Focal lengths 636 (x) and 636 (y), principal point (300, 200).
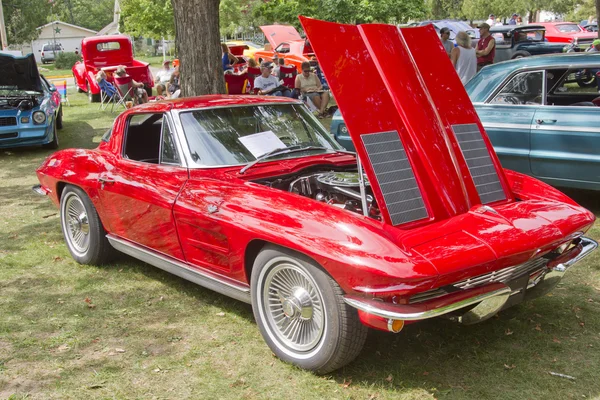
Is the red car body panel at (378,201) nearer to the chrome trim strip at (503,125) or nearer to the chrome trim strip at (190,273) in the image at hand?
the chrome trim strip at (190,273)

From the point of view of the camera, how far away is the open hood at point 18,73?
11836mm

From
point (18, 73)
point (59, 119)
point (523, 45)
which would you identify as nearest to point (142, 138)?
point (18, 73)

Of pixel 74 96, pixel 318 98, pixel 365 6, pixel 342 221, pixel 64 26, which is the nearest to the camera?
pixel 342 221

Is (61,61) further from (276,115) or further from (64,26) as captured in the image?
(276,115)

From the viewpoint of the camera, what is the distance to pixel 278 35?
901 inches

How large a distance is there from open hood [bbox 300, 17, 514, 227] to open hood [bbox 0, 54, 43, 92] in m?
9.68

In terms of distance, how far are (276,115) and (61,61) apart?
1838 inches

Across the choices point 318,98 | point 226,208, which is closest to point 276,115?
point 226,208

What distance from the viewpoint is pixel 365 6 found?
105 feet

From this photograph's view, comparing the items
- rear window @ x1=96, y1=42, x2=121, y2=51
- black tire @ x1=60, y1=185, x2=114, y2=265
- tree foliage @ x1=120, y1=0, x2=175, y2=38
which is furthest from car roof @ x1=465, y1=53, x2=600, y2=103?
tree foliage @ x1=120, y1=0, x2=175, y2=38

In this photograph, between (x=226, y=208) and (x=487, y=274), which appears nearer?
(x=487, y=274)

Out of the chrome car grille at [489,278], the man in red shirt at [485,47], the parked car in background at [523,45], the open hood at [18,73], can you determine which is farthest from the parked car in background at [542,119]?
the parked car in background at [523,45]

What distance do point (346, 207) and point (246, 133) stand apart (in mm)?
1113

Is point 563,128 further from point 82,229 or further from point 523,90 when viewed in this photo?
point 82,229
